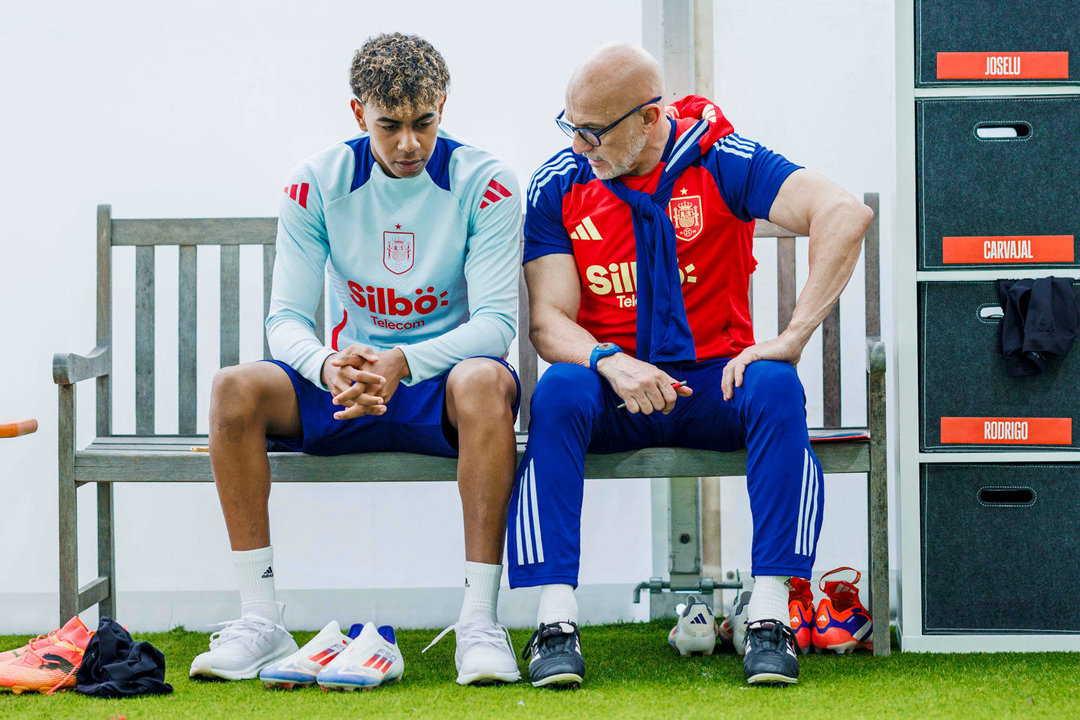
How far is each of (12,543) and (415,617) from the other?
101 centimetres

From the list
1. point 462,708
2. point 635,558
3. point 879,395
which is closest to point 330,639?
point 462,708

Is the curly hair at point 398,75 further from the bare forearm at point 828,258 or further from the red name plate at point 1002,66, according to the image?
the red name plate at point 1002,66

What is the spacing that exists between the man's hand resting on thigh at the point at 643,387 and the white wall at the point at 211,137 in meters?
0.70

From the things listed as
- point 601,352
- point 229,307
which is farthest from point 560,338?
point 229,307

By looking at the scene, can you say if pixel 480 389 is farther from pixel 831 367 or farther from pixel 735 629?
pixel 831 367

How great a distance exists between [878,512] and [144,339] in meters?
1.73

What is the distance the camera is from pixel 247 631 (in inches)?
75.5

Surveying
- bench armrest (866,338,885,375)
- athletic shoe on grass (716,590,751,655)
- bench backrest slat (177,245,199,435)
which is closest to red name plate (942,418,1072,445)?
bench armrest (866,338,885,375)

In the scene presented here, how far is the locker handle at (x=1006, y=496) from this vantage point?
2.15 meters

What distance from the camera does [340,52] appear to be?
2596 mm

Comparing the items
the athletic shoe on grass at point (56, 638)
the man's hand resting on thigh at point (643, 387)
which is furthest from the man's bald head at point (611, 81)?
the athletic shoe on grass at point (56, 638)

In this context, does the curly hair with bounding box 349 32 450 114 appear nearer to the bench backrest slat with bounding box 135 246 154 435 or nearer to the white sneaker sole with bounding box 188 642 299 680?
the bench backrest slat with bounding box 135 246 154 435

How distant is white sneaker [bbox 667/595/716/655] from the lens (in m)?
2.12

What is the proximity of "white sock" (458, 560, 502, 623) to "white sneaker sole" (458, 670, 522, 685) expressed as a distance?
0.11 metres
